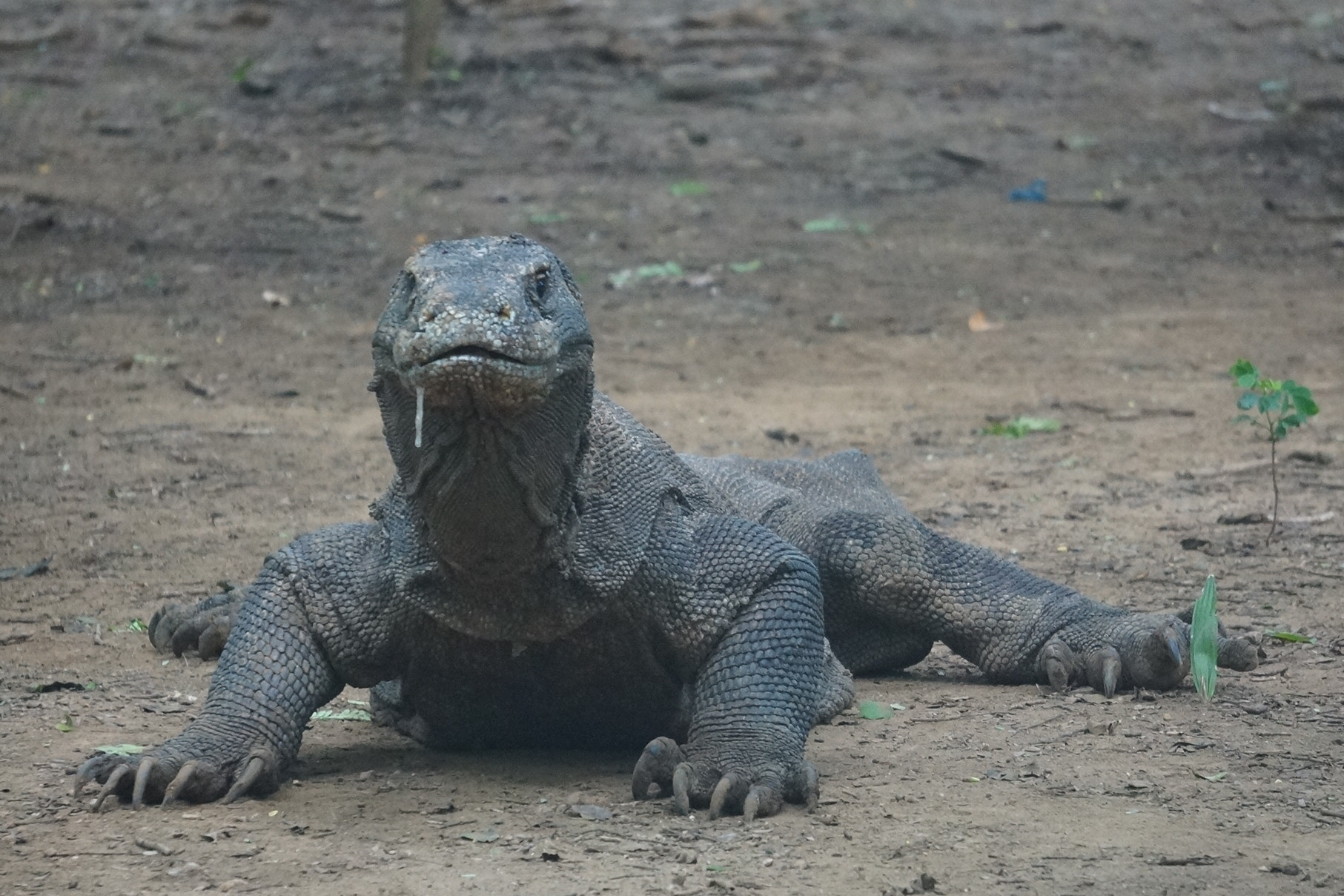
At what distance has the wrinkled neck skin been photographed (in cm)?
306

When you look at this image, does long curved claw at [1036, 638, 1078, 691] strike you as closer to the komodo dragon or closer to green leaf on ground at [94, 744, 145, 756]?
the komodo dragon

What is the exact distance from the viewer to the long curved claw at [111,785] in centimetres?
324

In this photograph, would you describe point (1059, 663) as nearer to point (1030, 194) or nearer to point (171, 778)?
point (171, 778)

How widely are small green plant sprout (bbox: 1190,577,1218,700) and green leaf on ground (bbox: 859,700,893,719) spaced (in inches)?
28.0

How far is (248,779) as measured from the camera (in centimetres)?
334

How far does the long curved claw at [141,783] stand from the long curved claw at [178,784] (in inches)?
1.6

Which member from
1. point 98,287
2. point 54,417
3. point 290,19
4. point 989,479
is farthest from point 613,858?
point 290,19

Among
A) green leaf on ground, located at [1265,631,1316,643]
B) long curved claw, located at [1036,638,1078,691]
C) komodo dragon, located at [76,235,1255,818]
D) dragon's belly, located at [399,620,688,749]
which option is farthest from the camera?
green leaf on ground, located at [1265,631,1316,643]

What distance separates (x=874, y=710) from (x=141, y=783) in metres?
1.75

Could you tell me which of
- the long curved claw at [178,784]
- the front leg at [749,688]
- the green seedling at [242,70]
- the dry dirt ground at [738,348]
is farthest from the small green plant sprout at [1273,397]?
the green seedling at [242,70]

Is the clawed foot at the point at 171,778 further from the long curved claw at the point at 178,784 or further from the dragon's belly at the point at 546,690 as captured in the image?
the dragon's belly at the point at 546,690

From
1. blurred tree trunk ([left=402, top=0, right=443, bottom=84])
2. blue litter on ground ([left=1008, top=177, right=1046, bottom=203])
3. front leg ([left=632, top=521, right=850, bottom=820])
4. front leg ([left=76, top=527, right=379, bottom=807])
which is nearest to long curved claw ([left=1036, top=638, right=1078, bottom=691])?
front leg ([left=632, top=521, right=850, bottom=820])

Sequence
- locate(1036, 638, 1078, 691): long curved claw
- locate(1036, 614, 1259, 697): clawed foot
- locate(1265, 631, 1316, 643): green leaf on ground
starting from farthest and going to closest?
locate(1265, 631, 1316, 643): green leaf on ground, locate(1036, 638, 1078, 691): long curved claw, locate(1036, 614, 1259, 697): clawed foot

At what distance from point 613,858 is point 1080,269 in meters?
8.43
